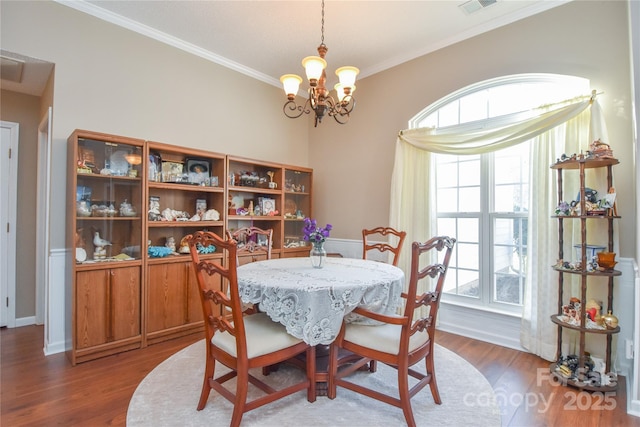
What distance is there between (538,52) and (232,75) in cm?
326

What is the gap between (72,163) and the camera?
2621mm

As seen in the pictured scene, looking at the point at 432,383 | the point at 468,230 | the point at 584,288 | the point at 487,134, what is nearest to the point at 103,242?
the point at 432,383

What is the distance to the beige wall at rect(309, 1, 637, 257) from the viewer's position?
244 cm

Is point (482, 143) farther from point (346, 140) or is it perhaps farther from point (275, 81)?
point (275, 81)

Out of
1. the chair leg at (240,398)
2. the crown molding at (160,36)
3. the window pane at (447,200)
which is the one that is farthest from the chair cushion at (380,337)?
the crown molding at (160,36)

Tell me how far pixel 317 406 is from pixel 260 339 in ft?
2.02

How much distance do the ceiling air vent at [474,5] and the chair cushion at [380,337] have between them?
9.12ft

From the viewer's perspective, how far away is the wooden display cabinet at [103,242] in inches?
102

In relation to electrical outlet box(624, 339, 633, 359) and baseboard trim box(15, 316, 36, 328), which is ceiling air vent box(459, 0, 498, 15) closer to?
electrical outlet box(624, 339, 633, 359)

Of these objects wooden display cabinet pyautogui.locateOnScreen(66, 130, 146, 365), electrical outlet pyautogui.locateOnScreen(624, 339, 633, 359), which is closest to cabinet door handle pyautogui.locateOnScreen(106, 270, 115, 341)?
wooden display cabinet pyautogui.locateOnScreen(66, 130, 146, 365)

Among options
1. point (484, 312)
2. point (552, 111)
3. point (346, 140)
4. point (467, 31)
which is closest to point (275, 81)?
point (346, 140)

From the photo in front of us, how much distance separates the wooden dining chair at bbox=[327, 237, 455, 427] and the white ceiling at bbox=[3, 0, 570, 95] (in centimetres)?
226

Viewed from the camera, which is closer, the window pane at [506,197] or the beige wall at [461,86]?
the beige wall at [461,86]

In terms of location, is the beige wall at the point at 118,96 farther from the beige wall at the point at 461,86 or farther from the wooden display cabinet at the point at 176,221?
the beige wall at the point at 461,86
